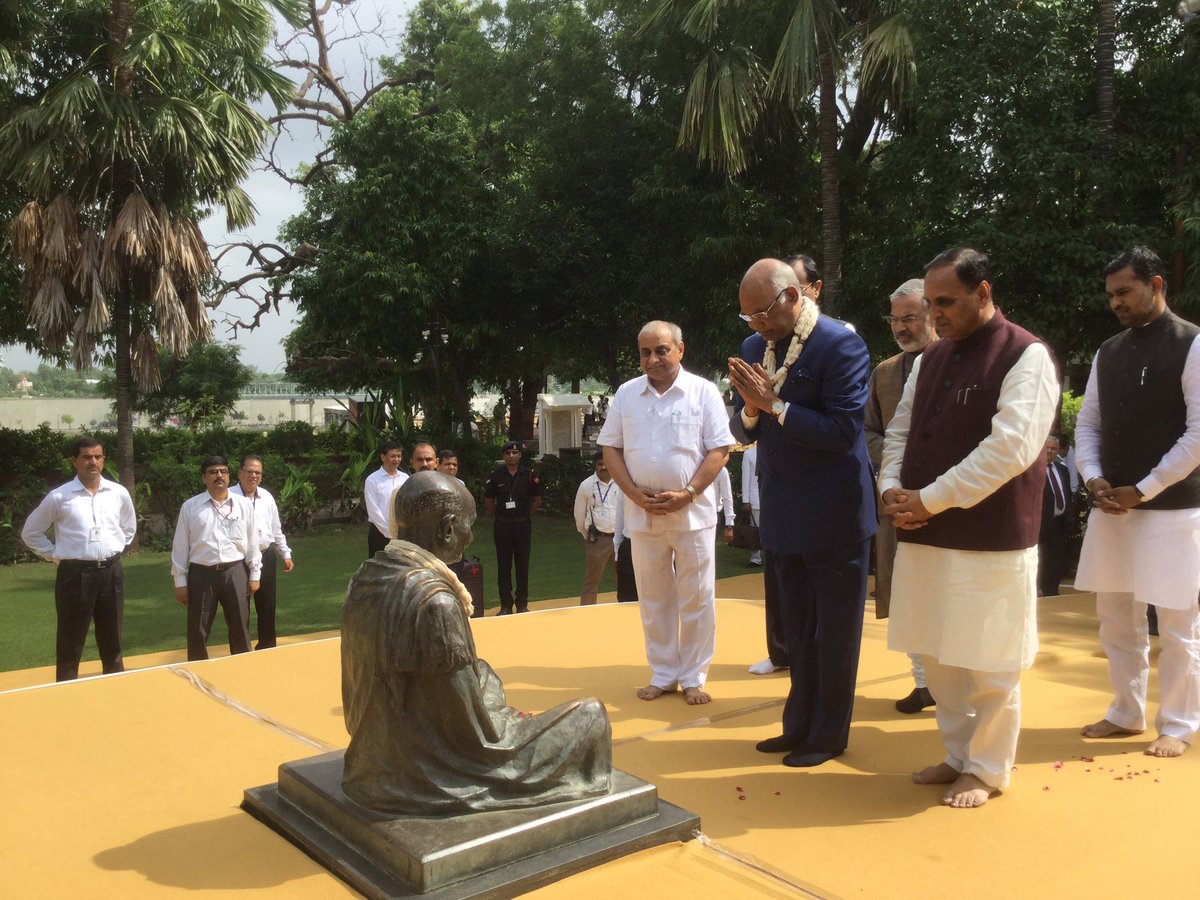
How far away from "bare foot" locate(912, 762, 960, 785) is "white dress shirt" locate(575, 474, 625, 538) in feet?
16.6

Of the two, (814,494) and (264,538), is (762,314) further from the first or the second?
(264,538)

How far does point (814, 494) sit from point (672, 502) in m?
0.93

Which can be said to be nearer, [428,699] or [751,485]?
[428,699]

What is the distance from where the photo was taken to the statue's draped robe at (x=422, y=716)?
2811 millimetres

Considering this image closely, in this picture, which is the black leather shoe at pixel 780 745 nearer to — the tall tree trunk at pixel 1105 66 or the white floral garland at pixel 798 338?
the white floral garland at pixel 798 338

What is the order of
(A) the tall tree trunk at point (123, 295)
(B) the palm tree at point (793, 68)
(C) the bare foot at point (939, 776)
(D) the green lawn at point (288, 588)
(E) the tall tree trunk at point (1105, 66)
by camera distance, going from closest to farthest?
(C) the bare foot at point (939, 776) → (D) the green lawn at point (288, 588) → (E) the tall tree trunk at point (1105, 66) → (A) the tall tree trunk at point (123, 295) → (B) the palm tree at point (793, 68)

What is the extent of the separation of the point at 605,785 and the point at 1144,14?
12270 mm

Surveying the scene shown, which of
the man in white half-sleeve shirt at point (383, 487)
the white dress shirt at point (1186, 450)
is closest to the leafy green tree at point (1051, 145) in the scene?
the man in white half-sleeve shirt at point (383, 487)

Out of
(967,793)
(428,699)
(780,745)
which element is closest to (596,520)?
(780,745)

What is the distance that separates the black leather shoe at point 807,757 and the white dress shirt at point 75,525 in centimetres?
474

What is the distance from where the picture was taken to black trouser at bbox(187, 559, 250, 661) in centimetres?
682

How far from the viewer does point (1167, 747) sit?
150 inches

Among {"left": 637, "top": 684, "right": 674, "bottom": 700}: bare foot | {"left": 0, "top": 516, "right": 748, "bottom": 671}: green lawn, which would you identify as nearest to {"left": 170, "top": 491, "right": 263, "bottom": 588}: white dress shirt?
{"left": 0, "top": 516, "right": 748, "bottom": 671}: green lawn

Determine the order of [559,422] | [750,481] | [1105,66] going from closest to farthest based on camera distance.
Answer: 1. [750,481]
2. [1105,66]
3. [559,422]
